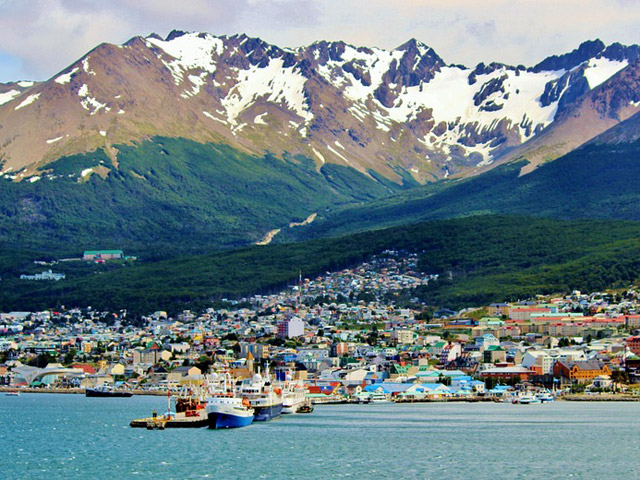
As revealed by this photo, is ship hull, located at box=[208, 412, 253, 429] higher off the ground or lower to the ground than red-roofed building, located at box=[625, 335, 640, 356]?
lower

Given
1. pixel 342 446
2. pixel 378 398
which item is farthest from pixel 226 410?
pixel 378 398

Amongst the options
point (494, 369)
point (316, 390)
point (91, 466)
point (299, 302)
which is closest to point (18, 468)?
point (91, 466)

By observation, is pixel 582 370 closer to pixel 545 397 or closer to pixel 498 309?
pixel 545 397

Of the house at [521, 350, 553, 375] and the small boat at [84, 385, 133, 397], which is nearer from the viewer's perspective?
the small boat at [84, 385, 133, 397]

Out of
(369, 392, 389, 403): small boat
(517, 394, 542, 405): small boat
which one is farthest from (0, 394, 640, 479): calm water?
(369, 392, 389, 403): small boat

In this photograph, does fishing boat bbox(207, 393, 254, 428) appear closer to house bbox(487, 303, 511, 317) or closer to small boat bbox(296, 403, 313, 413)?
small boat bbox(296, 403, 313, 413)

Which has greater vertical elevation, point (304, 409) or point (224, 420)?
point (304, 409)

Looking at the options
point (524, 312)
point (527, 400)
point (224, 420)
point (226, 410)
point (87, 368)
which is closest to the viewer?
point (226, 410)
